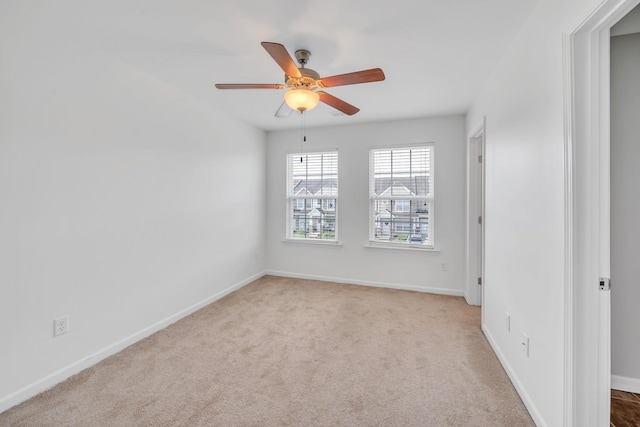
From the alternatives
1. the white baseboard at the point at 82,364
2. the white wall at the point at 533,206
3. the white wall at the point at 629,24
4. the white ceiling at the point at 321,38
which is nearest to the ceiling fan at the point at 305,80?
the white ceiling at the point at 321,38

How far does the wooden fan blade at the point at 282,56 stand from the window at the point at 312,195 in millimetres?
2498

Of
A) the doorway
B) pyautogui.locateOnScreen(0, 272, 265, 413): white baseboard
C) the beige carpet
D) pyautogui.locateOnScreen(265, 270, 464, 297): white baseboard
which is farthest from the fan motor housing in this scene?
pyautogui.locateOnScreen(265, 270, 464, 297): white baseboard

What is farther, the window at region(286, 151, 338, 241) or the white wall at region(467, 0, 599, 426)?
the window at region(286, 151, 338, 241)

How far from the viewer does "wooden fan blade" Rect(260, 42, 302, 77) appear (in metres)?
1.47

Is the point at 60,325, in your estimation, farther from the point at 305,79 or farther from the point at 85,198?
the point at 305,79

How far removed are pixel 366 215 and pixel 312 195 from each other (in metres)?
0.96

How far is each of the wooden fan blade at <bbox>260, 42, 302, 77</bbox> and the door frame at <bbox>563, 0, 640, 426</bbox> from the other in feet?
4.58

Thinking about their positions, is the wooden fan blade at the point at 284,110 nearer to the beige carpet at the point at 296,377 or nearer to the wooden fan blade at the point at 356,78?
the wooden fan blade at the point at 356,78

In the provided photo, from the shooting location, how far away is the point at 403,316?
3.04 metres

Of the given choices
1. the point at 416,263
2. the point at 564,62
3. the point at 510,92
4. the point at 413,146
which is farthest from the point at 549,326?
the point at 413,146

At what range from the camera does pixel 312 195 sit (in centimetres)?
445

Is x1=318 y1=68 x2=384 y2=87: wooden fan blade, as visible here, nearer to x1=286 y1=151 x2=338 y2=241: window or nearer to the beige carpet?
the beige carpet

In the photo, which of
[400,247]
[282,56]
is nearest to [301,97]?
[282,56]

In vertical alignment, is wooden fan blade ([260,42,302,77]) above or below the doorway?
above
